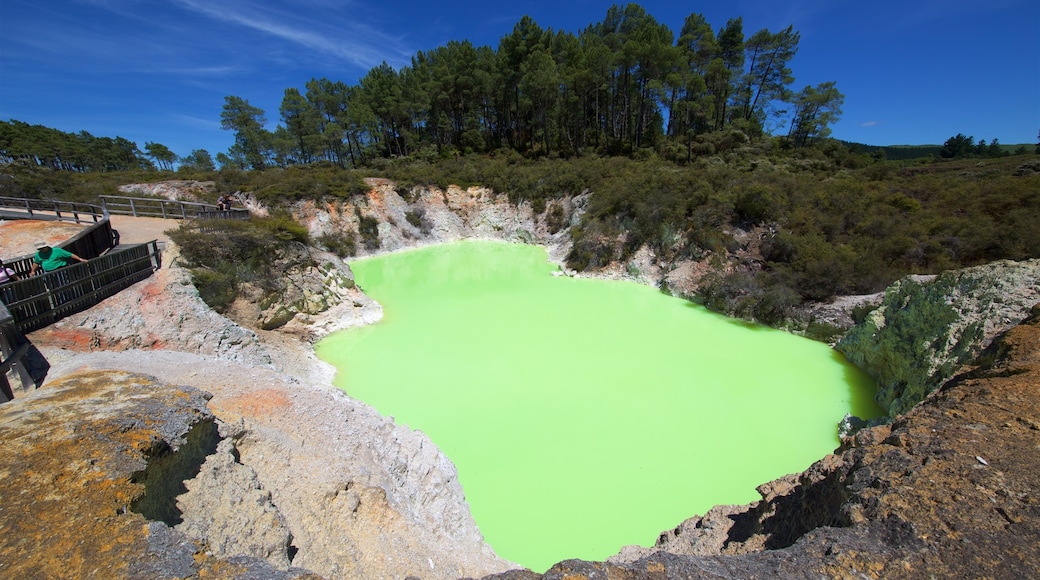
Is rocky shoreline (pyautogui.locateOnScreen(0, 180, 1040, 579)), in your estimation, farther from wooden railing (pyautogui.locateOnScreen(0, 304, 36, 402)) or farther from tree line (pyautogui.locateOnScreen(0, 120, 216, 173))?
tree line (pyautogui.locateOnScreen(0, 120, 216, 173))

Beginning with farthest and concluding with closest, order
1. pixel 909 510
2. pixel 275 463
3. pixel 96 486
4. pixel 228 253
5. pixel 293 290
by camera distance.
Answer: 1. pixel 293 290
2. pixel 228 253
3. pixel 275 463
4. pixel 96 486
5. pixel 909 510

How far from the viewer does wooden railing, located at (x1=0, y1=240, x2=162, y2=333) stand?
7574 millimetres

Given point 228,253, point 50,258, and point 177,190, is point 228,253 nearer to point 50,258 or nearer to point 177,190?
point 50,258

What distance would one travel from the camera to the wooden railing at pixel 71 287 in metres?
7.57

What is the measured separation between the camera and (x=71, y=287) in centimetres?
855

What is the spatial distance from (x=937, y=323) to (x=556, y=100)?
35.7m

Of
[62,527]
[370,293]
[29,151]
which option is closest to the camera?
[62,527]

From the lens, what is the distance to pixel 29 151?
45938 millimetres

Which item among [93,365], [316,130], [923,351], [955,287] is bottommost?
[93,365]

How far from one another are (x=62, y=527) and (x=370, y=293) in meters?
15.5

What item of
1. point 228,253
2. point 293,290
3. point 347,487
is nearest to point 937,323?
point 347,487

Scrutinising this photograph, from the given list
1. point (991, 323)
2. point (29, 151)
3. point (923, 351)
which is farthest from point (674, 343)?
point (29, 151)

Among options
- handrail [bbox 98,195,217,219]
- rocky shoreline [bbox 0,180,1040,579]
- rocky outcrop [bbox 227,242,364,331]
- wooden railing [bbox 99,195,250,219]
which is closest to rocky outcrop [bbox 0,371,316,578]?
rocky shoreline [bbox 0,180,1040,579]

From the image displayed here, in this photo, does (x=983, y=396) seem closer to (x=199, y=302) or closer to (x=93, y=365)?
(x=93, y=365)
